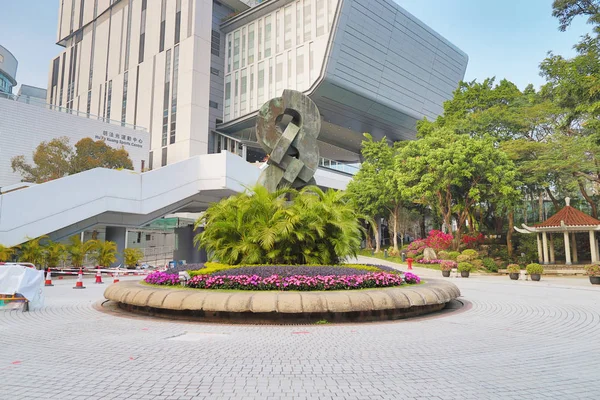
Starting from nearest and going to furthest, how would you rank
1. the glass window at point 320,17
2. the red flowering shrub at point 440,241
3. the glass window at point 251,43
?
the red flowering shrub at point 440,241 < the glass window at point 320,17 < the glass window at point 251,43

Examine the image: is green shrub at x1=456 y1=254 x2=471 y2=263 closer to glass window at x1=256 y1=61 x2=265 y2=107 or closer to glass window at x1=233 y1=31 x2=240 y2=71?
glass window at x1=256 y1=61 x2=265 y2=107

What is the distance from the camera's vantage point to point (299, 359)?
511 centimetres

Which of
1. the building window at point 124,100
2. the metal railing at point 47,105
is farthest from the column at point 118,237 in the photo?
the building window at point 124,100

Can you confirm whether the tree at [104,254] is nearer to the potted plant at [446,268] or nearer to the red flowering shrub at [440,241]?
the potted plant at [446,268]

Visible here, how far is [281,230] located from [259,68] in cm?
4013

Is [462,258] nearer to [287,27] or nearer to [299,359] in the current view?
[299,359]

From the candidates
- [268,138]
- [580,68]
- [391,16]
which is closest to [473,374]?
[268,138]

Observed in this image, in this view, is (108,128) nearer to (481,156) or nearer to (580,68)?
(481,156)

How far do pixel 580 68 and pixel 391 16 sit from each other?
27696 millimetres

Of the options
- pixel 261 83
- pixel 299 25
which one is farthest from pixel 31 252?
pixel 299 25

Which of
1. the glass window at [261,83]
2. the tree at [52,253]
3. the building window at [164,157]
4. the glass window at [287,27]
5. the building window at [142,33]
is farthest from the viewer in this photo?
the building window at [142,33]

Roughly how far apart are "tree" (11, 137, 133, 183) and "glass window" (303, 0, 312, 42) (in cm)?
2274

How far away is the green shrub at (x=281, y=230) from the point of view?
1043 cm

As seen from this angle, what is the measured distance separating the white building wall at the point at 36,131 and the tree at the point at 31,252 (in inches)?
1123
